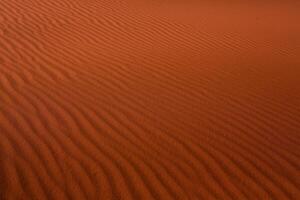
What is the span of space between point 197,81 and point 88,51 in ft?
6.71

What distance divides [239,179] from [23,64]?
151 inches

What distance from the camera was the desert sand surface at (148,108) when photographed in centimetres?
321

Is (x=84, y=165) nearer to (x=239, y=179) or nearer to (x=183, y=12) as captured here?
(x=239, y=179)

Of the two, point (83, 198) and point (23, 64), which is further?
point (23, 64)

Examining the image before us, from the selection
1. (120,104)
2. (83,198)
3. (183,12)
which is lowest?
(83,198)

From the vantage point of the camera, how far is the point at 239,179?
3.28m

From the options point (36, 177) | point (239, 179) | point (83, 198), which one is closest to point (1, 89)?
point (36, 177)

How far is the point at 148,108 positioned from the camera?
4422 millimetres

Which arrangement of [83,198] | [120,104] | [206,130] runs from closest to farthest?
[83,198], [206,130], [120,104]

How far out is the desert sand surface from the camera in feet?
10.5

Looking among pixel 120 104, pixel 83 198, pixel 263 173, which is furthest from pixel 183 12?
pixel 83 198

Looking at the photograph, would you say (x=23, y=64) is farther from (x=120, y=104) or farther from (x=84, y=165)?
(x=84, y=165)

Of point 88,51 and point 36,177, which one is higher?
point 88,51

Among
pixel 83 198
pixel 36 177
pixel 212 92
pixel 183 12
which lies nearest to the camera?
pixel 83 198
